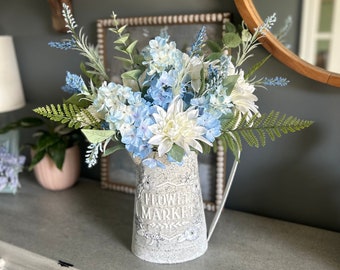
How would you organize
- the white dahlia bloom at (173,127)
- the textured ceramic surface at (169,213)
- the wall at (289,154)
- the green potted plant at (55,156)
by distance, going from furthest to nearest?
the green potted plant at (55,156), the wall at (289,154), the textured ceramic surface at (169,213), the white dahlia bloom at (173,127)

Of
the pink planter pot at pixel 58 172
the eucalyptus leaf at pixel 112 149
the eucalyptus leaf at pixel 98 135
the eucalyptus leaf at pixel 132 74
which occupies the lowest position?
the pink planter pot at pixel 58 172

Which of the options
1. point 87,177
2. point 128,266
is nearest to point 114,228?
point 128,266

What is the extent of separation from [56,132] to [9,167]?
19cm

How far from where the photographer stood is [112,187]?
1264 mm

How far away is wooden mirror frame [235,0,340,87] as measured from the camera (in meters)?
0.92

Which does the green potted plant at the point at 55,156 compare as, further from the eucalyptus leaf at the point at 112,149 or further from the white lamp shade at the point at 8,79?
the eucalyptus leaf at the point at 112,149

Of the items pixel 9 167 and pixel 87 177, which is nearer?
pixel 9 167

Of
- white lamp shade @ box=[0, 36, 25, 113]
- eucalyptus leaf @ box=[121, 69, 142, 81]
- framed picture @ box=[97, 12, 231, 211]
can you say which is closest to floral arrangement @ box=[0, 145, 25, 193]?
white lamp shade @ box=[0, 36, 25, 113]

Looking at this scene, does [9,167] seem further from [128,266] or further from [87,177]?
[128,266]

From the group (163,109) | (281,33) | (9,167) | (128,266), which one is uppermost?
(281,33)

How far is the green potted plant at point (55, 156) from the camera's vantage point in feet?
3.93

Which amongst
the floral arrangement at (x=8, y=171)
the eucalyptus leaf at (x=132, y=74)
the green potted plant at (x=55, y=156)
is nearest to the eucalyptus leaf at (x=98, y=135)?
the eucalyptus leaf at (x=132, y=74)

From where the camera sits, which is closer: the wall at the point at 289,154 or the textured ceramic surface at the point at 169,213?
the textured ceramic surface at the point at 169,213

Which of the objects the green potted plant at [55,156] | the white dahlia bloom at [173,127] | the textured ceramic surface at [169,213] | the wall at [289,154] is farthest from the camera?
the green potted plant at [55,156]
